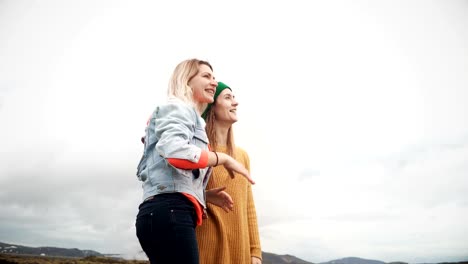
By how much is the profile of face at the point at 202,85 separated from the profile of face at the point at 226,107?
1.13 meters

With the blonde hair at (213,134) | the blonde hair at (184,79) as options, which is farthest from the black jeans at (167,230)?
the blonde hair at (213,134)

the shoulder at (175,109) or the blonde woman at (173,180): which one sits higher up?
the shoulder at (175,109)

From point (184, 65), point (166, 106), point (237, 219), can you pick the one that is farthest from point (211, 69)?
point (237, 219)

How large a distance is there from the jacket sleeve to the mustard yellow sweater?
1.48 m

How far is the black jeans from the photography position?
1.97 m

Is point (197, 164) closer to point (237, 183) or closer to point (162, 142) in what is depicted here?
point (162, 142)

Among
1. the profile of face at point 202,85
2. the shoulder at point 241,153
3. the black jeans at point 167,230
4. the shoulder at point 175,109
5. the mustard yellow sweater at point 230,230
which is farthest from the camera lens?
the shoulder at point 241,153

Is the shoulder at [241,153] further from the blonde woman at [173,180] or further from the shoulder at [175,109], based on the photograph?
the shoulder at [175,109]

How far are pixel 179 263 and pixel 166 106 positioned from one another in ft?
3.24

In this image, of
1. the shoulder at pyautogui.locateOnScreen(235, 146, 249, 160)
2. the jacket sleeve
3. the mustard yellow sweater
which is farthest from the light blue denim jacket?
the shoulder at pyautogui.locateOnScreen(235, 146, 249, 160)

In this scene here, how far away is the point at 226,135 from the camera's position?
4.12 meters

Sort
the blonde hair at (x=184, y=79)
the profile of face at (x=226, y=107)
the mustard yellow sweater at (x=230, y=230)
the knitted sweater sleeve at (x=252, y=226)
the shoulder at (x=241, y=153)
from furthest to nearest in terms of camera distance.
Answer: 1. the shoulder at (x=241, y=153)
2. the profile of face at (x=226, y=107)
3. the knitted sweater sleeve at (x=252, y=226)
4. the mustard yellow sweater at (x=230, y=230)
5. the blonde hair at (x=184, y=79)

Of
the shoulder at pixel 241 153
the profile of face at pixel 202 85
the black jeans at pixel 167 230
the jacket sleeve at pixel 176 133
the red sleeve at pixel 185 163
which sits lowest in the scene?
the black jeans at pixel 167 230

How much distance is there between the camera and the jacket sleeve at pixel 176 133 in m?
2.00
